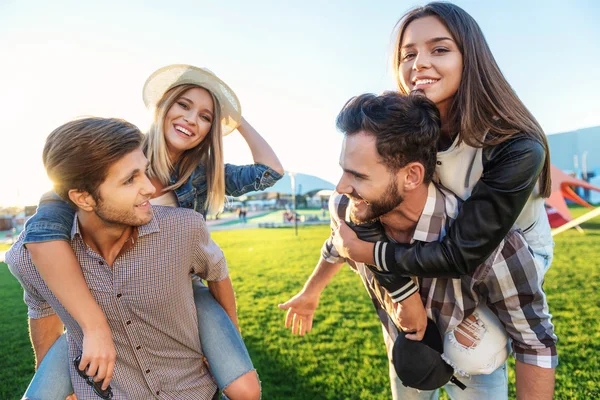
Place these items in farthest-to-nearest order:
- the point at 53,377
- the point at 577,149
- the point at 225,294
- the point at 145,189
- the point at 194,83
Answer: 1. the point at 577,149
2. the point at 194,83
3. the point at 225,294
4. the point at 53,377
5. the point at 145,189

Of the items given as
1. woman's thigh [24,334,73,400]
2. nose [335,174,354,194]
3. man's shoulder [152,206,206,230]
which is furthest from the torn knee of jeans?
woman's thigh [24,334,73,400]

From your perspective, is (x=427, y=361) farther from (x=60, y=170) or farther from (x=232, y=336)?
(x=60, y=170)

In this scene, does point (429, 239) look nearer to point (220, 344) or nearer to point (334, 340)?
point (220, 344)

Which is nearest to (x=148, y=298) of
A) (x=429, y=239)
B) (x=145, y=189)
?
(x=145, y=189)

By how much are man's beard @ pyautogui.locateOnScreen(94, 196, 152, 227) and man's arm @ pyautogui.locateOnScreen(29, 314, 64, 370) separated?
72 cm

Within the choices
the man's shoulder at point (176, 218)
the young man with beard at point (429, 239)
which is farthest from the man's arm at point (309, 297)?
the man's shoulder at point (176, 218)

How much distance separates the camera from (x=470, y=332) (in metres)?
1.95

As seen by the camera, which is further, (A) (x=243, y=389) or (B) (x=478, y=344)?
(A) (x=243, y=389)

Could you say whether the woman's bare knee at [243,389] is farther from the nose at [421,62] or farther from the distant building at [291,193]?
the distant building at [291,193]

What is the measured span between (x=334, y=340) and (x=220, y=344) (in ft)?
9.04

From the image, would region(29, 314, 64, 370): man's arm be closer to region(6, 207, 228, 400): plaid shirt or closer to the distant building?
region(6, 207, 228, 400): plaid shirt

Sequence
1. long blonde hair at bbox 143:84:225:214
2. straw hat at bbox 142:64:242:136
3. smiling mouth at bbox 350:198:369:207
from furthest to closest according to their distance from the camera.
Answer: straw hat at bbox 142:64:242:136 → long blonde hair at bbox 143:84:225:214 → smiling mouth at bbox 350:198:369:207

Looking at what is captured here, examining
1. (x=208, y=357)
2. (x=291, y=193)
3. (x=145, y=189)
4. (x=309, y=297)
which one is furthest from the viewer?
(x=291, y=193)

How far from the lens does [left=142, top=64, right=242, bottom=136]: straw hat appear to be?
9.27ft
